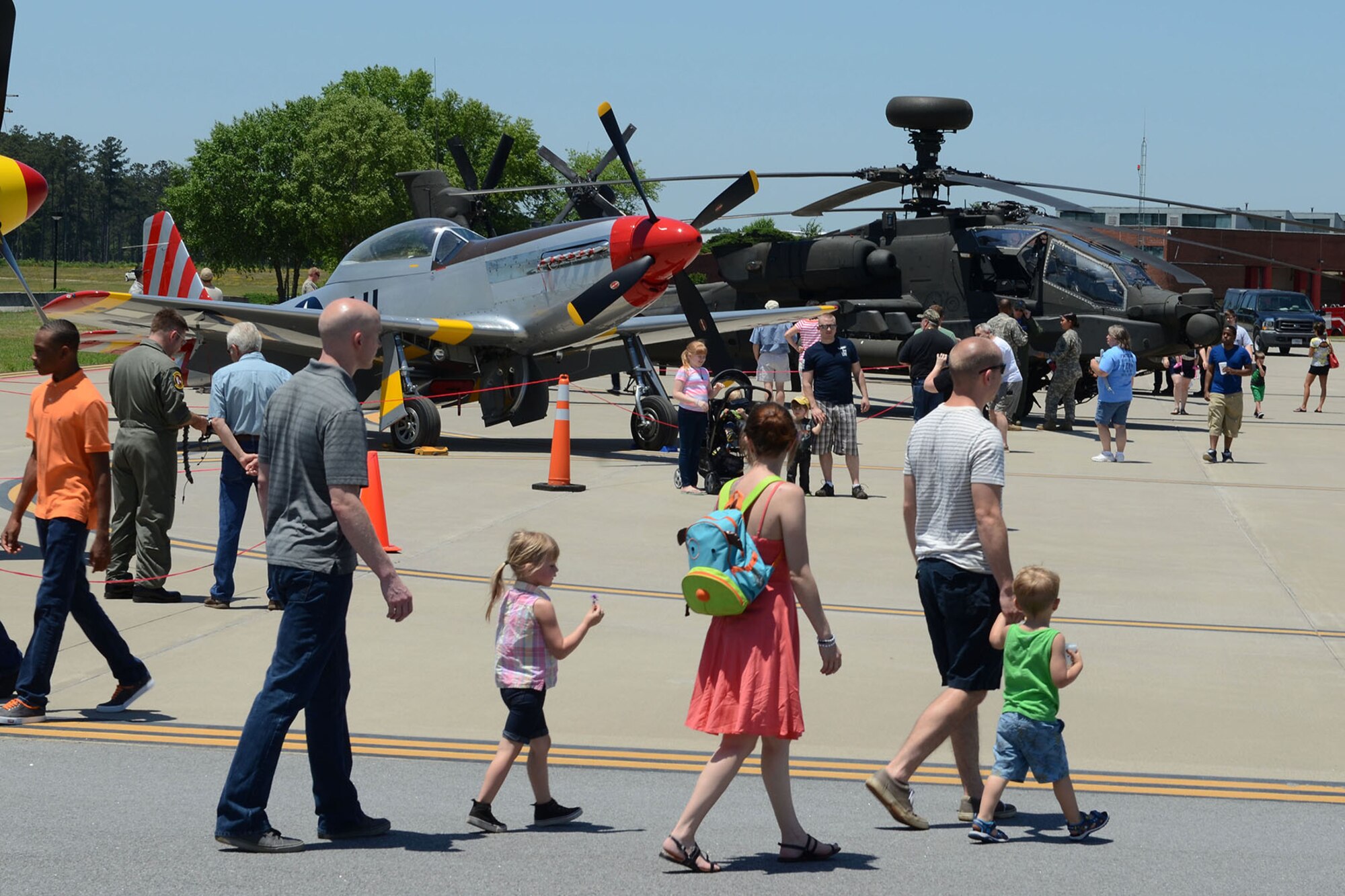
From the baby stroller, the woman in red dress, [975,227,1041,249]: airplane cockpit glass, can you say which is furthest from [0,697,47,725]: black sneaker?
[975,227,1041,249]: airplane cockpit glass

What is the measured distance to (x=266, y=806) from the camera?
5.11 metres

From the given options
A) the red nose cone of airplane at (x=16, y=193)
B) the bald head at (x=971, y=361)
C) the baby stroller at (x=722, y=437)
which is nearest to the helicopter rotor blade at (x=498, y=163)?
the baby stroller at (x=722, y=437)

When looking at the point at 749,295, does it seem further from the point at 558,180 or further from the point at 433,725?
the point at 558,180

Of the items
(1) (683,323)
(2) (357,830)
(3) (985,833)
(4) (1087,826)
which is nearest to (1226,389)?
(1) (683,323)

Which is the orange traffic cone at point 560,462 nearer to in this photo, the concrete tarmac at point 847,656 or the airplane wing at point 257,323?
the concrete tarmac at point 847,656

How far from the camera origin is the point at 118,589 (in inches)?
350

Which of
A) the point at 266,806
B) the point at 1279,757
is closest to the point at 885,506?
the point at 1279,757

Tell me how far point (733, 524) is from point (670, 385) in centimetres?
2396

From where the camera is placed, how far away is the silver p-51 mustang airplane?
16031 mm

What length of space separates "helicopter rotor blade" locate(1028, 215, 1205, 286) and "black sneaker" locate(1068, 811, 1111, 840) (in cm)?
1861

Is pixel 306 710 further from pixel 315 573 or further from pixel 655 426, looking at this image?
pixel 655 426

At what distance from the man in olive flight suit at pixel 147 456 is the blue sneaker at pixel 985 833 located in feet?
18.3

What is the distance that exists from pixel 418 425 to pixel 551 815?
483 inches

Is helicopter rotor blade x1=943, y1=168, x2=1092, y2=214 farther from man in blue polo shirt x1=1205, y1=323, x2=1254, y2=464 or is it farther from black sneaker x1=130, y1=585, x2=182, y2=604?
black sneaker x1=130, y1=585, x2=182, y2=604
